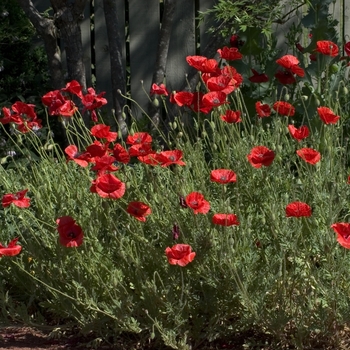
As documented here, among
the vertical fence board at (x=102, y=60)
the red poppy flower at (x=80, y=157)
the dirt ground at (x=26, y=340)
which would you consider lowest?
the vertical fence board at (x=102, y=60)

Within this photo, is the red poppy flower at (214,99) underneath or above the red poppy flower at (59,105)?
above

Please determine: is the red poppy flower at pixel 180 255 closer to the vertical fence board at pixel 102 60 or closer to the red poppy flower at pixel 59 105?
the red poppy flower at pixel 59 105

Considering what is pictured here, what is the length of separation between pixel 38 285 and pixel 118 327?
48 cm

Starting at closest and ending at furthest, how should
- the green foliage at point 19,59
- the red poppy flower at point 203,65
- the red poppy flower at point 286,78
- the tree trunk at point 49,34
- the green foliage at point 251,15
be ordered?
the red poppy flower at point 203,65, the red poppy flower at point 286,78, the green foliage at point 251,15, the tree trunk at point 49,34, the green foliage at point 19,59

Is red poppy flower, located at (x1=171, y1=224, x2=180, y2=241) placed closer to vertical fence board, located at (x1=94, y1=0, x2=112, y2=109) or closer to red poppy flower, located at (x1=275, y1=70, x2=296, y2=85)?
red poppy flower, located at (x1=275, y1=70, x2=296, y2=85)

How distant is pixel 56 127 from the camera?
643 cm

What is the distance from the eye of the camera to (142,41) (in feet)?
23.0

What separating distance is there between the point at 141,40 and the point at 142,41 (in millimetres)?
12

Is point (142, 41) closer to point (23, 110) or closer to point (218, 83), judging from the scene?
point (23, 110)

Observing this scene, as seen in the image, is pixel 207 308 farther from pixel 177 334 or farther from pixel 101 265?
pixel 101 265

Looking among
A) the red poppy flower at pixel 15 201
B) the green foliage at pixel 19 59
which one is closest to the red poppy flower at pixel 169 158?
the red poppy flower at pixel 15 201

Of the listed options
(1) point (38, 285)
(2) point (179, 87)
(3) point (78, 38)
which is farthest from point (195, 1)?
(1) point (38, 285)

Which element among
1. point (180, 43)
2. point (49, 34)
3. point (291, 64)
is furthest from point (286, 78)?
point (180, 43)

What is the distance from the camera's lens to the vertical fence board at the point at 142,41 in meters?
6.98
